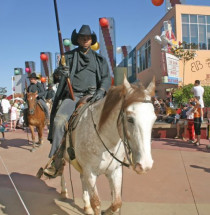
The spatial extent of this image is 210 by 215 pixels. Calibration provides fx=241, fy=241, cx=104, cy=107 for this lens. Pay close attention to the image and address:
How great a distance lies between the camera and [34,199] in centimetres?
435

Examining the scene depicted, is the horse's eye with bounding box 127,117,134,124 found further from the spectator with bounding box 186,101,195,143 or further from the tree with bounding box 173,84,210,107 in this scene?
the tree with bounding box 173,84,210,107

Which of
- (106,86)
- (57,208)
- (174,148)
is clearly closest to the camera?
(106,86)

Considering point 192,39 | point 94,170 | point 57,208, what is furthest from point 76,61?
point 192,39

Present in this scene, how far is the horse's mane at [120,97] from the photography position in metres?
2.24

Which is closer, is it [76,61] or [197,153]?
[76,61]

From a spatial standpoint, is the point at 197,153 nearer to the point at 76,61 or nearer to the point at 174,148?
the point at 174,148

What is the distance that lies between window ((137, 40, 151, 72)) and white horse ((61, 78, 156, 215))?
3186 cm

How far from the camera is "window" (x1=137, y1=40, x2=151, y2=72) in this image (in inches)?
1323

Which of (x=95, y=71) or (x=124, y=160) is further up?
(x=95, y=71)

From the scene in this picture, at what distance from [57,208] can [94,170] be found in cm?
160

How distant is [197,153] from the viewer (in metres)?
7.96

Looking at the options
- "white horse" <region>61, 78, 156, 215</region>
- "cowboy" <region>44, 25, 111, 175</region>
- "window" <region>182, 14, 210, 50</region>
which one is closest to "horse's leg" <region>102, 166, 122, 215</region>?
"white horse" <region>61, 78, 156, 215</region>

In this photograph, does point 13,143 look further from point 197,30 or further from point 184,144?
point 197,30

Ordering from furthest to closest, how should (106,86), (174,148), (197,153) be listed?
1. (174,148)
2. (197,153)
3. (106,86)
